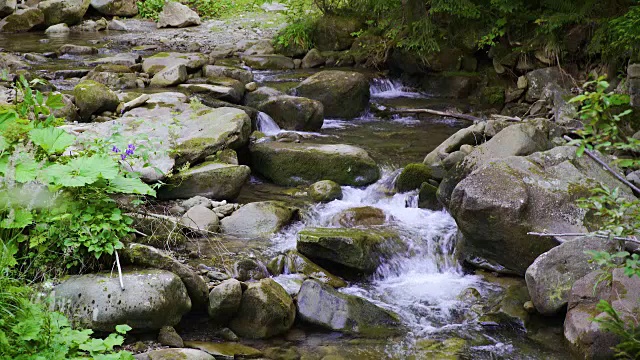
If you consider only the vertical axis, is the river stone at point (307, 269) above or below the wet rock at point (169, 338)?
below

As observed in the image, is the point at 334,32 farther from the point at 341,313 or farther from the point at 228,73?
the point at 341,313

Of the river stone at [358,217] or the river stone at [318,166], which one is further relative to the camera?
the river stone at [318,166]

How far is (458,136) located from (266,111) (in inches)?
136

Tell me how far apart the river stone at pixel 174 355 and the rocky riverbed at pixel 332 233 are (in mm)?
13

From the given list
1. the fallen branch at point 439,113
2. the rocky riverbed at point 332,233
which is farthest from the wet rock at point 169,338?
the fallen branch at point 439,113

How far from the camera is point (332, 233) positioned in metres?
6.61

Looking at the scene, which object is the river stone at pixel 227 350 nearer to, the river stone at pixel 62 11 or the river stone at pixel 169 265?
the river stone at pixel 169 265

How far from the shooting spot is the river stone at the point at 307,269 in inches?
250

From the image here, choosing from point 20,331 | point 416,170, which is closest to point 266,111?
point 416,170

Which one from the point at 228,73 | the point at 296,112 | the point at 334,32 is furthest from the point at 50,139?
the point at 334,32

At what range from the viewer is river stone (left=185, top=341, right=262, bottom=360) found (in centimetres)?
494

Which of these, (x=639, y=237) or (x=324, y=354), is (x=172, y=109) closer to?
(x=324, y=354)

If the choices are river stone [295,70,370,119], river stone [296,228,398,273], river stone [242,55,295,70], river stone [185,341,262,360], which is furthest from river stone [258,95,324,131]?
river stone [185,341,262,360]

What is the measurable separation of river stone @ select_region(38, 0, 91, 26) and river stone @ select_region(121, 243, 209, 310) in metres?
15.6
